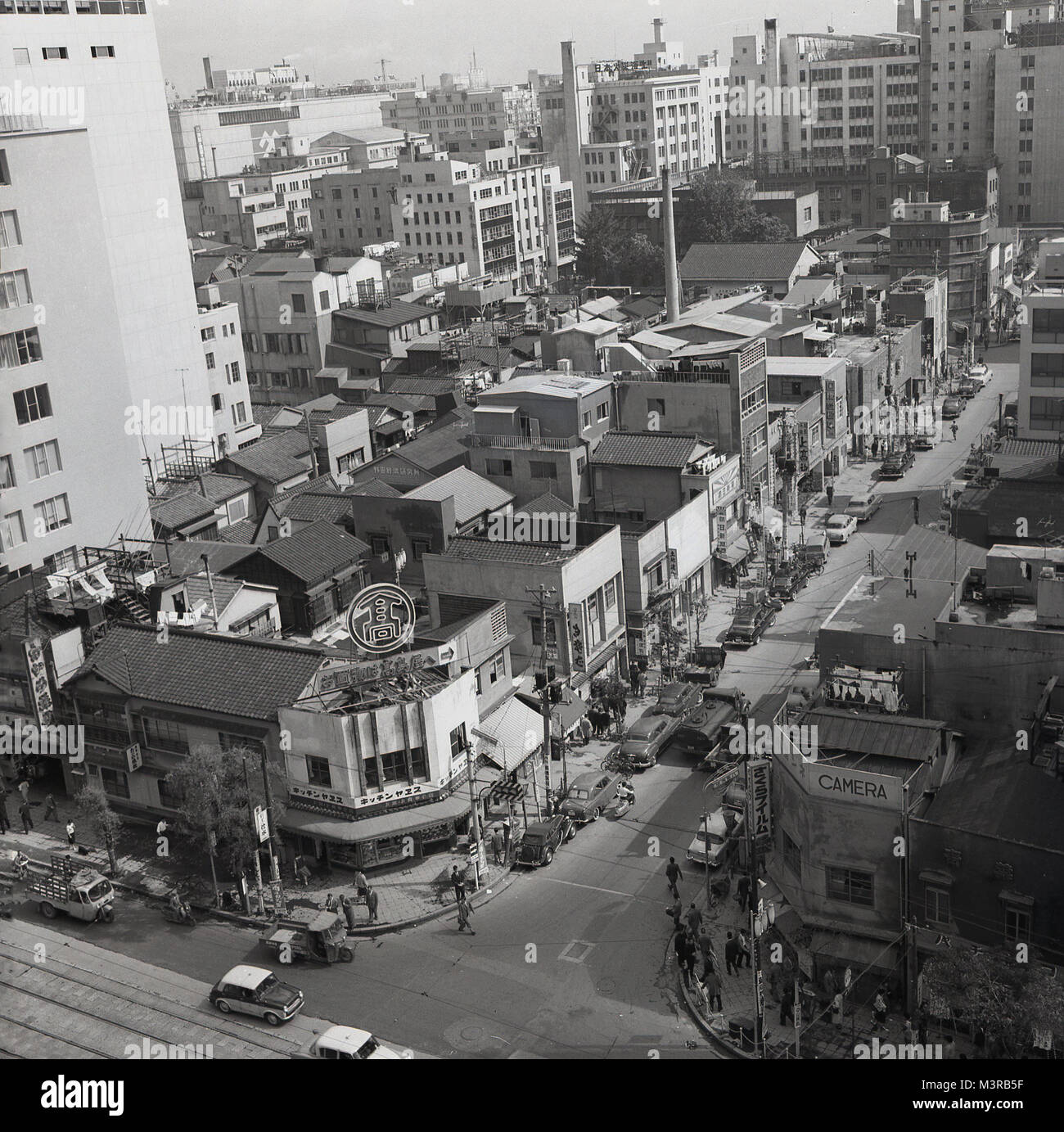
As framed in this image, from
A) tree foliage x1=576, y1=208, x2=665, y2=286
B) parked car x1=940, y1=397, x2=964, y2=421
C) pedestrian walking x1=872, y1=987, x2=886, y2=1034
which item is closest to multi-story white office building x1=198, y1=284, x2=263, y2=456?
parked car x1=940, y1=397, x2=964, y2=421

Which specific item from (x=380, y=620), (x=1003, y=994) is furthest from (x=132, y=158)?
(x=1003, y=994)

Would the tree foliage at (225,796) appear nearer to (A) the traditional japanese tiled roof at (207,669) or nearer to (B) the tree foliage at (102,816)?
(A) the traditional japanese tiled roof at (207,669)

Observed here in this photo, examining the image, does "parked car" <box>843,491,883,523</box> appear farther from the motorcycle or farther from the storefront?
the motorcycle

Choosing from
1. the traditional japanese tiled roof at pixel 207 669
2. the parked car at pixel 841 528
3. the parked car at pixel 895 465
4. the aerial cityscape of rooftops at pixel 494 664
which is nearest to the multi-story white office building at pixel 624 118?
the aerial cityscape of rooftops at pixel 494 664

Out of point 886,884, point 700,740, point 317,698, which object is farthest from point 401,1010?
point 700,740

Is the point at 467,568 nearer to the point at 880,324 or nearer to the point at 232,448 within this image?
the point at 232,448

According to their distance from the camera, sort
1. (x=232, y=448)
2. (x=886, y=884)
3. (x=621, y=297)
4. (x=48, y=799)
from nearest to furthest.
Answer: (x=886, y=884) < (x=48, y=799) < (x=232, y=448) < (x=621, y=297)
